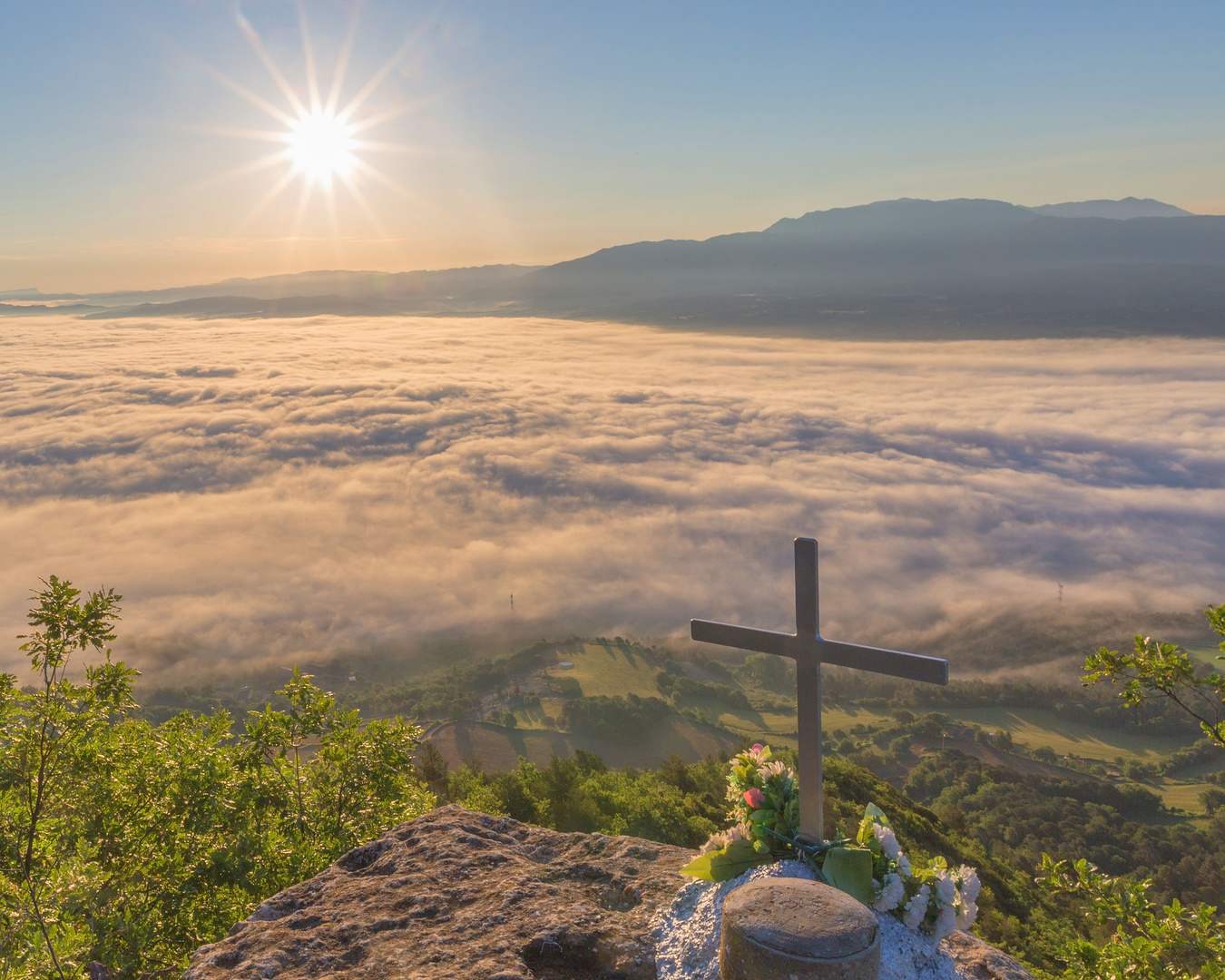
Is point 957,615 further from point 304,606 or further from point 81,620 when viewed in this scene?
point 81,620

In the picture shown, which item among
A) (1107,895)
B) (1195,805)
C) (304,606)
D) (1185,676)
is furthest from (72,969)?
(304,606)

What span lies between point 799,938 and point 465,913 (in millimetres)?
2524

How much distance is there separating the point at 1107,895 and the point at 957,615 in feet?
702

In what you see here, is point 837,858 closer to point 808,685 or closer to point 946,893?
point 946,893

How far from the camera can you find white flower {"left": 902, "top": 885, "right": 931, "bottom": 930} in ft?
16.9

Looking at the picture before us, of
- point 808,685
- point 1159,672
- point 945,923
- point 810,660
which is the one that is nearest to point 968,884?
point 945,923

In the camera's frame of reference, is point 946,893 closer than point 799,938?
No

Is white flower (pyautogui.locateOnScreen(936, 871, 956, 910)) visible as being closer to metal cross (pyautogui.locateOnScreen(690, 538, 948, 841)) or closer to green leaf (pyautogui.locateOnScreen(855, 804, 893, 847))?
green leaf (pyautogui.locateOnScreen(855, 804, 893, 847))

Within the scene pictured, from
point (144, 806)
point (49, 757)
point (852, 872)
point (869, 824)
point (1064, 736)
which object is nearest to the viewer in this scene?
point (852, 872)

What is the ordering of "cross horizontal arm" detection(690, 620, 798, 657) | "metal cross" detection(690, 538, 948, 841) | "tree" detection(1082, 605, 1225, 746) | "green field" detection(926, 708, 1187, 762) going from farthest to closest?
"green field" detection(926, 708, 1187, 762)
"cross horizontal arm" detection(690, 620, 798, 657)
"metal cross" detection(690, 538, 948, 841)
"tree" detection(1082, 605, 1225, 746)

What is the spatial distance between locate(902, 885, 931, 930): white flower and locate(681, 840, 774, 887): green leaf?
1.06 meters

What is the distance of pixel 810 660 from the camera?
21.5ft

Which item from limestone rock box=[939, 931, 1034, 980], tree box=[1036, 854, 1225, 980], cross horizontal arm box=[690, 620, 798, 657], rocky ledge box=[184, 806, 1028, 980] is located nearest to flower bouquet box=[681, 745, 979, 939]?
limestone rock box=[939, 931, 1034, 980]

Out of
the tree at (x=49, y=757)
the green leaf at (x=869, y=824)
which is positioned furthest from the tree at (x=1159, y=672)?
the tree at (x=49, y=757)
